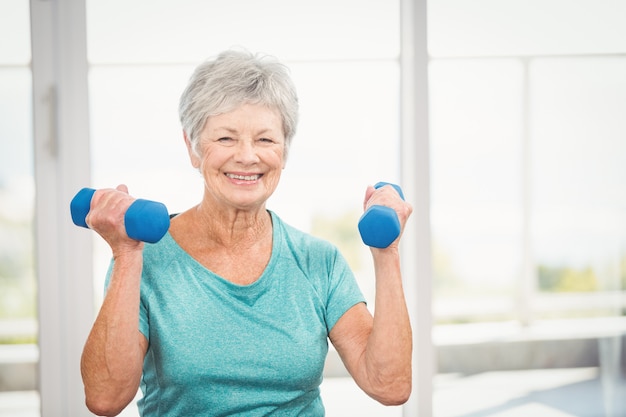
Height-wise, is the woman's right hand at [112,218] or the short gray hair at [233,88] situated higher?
the short gray hair at [233,88]

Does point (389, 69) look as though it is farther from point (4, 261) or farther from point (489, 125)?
point (4, 261)

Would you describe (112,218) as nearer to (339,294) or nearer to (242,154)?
(242,154)

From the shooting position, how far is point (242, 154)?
1205 millimetres

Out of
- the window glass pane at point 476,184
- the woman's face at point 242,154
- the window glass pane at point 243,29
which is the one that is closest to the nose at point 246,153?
the woman's face at point 242,154

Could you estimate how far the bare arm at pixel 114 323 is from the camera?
1066mm

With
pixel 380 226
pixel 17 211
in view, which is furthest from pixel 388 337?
pixel 17 211

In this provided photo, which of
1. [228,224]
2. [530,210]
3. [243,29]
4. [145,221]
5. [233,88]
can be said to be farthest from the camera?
[530,210]

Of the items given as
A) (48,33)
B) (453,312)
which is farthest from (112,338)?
(453,312)

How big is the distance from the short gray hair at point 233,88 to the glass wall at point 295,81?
2.28 ft

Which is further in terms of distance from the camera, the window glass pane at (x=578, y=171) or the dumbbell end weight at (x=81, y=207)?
the window glass pane at (x=578, y=171)

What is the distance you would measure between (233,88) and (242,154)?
14 cm

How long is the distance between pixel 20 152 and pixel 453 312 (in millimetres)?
1585

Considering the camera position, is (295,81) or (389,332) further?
(295,81)

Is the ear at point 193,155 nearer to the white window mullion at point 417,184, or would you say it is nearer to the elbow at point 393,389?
the elbow at point 393,389
